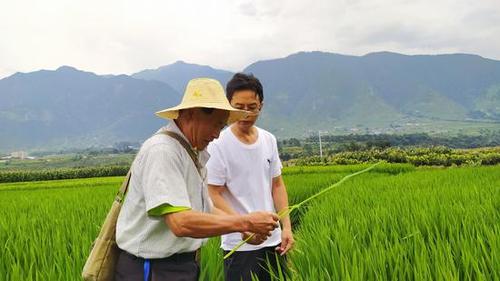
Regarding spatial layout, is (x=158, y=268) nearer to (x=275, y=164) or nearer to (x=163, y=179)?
(x=163, y=179)

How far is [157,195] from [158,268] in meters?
0.34

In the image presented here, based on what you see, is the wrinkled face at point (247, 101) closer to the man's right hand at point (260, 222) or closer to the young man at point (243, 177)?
the young man at point (243, 177)

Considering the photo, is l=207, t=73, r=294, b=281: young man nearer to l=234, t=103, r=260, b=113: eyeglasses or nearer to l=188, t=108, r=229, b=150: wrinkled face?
l=234, t=103, r=260, b=113: eyeglasses

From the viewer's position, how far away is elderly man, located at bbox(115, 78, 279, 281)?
149 cm

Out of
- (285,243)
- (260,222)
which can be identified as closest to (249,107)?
(285,243)

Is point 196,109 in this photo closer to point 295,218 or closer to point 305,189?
point 295,218

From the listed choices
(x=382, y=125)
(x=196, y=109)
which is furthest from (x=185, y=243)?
(x=382, y=125)

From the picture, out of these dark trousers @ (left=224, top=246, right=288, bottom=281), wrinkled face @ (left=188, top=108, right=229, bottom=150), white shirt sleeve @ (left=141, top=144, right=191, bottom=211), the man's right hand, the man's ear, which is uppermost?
the man's ear

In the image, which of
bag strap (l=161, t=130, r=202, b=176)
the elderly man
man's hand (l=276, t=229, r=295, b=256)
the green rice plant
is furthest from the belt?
man's hand (l=276, t=229, r=295, b=256)

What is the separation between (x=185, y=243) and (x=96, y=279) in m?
0.35

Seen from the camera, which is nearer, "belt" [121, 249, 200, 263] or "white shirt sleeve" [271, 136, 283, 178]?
"belt" [121, 249, 200, 263]

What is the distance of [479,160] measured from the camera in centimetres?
1906

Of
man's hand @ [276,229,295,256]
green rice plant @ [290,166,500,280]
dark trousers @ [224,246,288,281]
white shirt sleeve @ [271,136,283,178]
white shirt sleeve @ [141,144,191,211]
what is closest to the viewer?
white shirt sleeve @ [141,144,191,211]

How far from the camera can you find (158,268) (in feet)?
5.40
